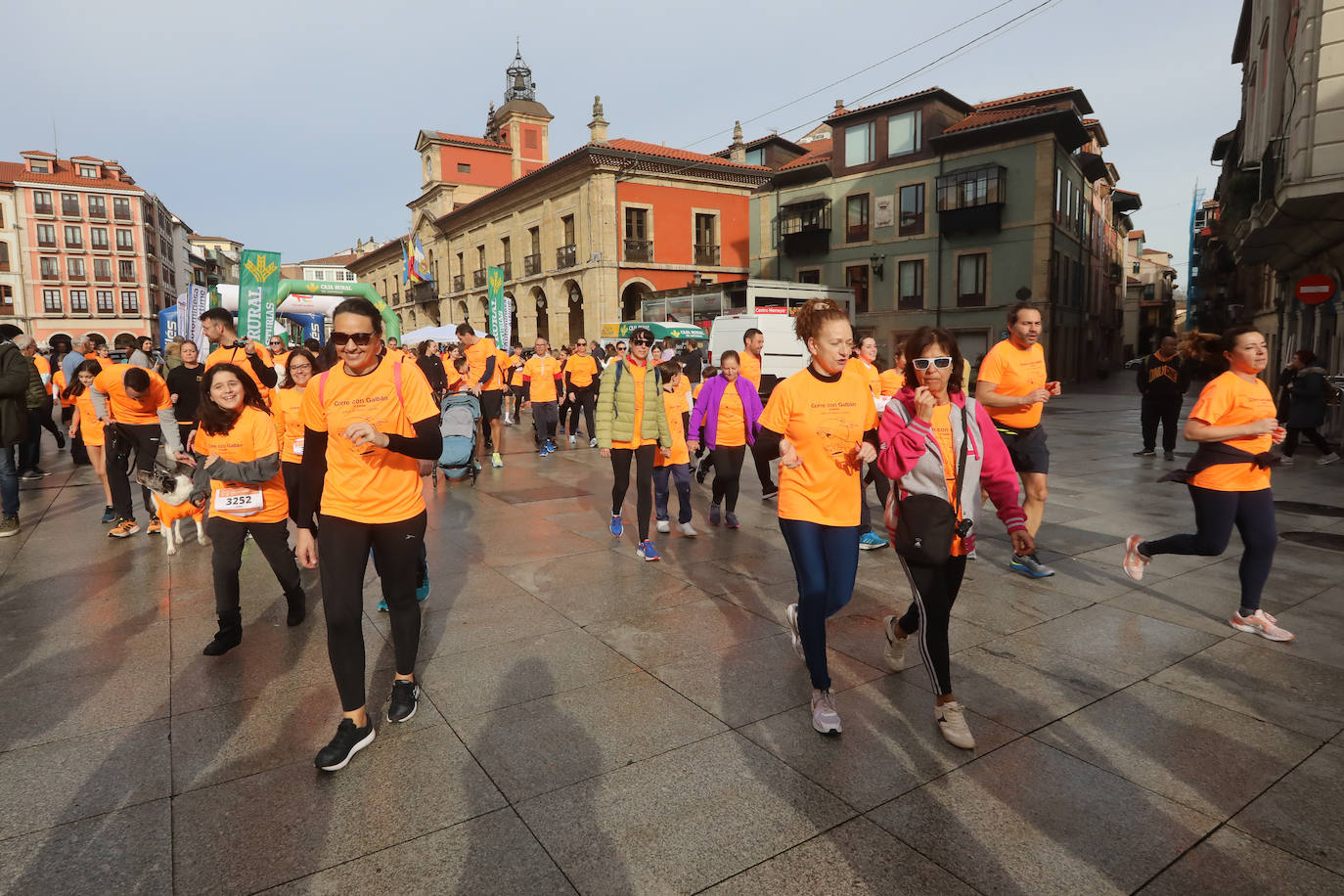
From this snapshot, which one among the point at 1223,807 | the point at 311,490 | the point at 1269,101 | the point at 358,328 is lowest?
the point at 1223,807

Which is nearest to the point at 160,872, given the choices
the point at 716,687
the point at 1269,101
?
the point at 716,687

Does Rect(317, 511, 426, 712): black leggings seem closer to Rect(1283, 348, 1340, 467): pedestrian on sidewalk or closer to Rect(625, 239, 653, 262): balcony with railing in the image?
Rect(1283, 348, 1340, 467): pedestrian on sidewalk

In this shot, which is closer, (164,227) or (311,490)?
(311,490)

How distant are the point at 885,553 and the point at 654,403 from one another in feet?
7.37

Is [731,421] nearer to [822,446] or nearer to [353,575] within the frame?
[822,446]

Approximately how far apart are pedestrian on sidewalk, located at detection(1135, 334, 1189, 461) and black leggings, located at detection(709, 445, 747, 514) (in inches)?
285

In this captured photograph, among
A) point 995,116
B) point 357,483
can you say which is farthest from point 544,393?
point 995,116

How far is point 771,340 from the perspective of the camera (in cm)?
2064

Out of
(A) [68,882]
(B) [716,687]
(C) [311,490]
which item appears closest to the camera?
(A) [68,882]

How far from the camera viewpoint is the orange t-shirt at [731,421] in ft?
22.7

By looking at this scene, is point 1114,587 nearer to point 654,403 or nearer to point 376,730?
point 654,403

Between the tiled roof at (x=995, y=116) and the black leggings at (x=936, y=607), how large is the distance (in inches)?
1082

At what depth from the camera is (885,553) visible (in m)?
6.09

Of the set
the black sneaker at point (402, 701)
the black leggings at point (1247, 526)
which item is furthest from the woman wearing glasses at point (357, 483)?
the black leggings at point (1247, 526)
